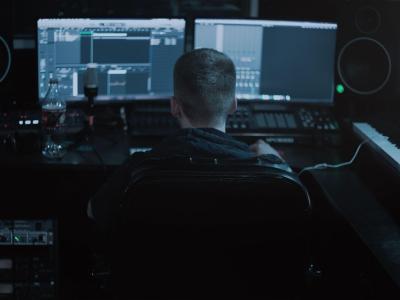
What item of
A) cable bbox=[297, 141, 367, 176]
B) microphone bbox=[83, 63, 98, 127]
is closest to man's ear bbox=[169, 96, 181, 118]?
cable bbox=[297, 141, 367, 176]

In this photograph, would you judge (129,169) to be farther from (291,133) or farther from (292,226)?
(291,133)

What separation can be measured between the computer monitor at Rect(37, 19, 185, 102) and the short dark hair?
1049mm

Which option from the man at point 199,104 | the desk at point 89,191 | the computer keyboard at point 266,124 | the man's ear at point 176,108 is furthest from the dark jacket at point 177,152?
the computer keyboard at point 266,124

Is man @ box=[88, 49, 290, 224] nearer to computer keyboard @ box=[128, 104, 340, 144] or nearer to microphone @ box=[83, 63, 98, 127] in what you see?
computer keyboard @ box=[128, 104, 340, 144]

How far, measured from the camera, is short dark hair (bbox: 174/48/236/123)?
1.78 m

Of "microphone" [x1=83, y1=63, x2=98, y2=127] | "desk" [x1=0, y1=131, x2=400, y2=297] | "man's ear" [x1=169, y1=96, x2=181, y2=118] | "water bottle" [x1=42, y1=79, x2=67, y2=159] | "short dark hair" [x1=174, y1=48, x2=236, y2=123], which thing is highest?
"short dark hair" [x1=174, y1=48, x2=236, y2=123]

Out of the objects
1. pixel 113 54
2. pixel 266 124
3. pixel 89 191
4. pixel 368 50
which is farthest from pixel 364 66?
pixel 89 191

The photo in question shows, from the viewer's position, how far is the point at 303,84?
113 inches

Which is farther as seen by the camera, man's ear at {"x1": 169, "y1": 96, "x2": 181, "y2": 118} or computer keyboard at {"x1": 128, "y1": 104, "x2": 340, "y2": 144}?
computer keyboard at {"x1": 128, "y1": 104, "x2": 340, "y2": 144}

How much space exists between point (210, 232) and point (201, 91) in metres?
0.40

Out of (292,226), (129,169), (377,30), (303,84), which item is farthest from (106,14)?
(292,226)

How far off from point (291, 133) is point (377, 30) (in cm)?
61

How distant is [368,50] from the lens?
9.70ft

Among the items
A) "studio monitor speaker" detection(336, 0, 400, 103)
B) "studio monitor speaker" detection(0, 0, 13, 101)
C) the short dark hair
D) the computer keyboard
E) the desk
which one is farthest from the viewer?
"studio monitor speaker" detection(336, 0, 400, 103)
